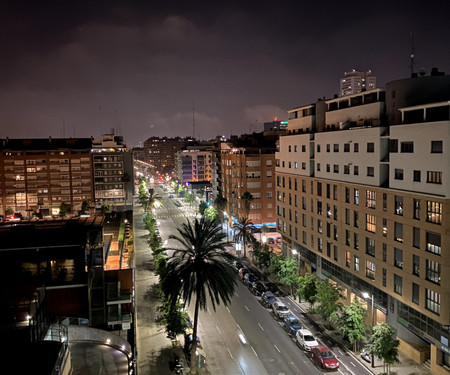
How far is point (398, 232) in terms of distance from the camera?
4053 centimetres

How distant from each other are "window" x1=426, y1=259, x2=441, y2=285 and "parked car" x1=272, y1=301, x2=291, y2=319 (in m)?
18.2

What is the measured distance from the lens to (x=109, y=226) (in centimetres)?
8981

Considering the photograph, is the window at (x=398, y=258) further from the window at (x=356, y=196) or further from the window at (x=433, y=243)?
the window at (x=356, y=196)

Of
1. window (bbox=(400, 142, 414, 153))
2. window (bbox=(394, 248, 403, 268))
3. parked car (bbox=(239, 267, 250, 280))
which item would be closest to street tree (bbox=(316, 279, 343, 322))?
window (bbox=(394, 248, 403, 268))

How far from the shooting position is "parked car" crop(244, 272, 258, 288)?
199 ft

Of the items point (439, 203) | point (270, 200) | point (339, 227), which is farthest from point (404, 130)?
point (270, 200)

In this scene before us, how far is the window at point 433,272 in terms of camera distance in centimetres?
3500

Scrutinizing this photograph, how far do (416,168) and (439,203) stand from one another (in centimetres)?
456

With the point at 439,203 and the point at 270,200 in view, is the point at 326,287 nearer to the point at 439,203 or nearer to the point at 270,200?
the point at 439,203

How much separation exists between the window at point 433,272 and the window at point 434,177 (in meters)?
7.16

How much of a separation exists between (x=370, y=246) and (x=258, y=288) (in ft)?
61.6

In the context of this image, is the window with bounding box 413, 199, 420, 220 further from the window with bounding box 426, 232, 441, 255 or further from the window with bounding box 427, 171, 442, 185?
the window with bounding box 427, 171, 442, 185

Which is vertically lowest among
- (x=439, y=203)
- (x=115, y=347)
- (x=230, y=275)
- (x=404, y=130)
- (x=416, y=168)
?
(x=115, y=347)

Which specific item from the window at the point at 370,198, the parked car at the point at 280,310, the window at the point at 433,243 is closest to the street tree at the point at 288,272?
the parked car at the point at 280,310
